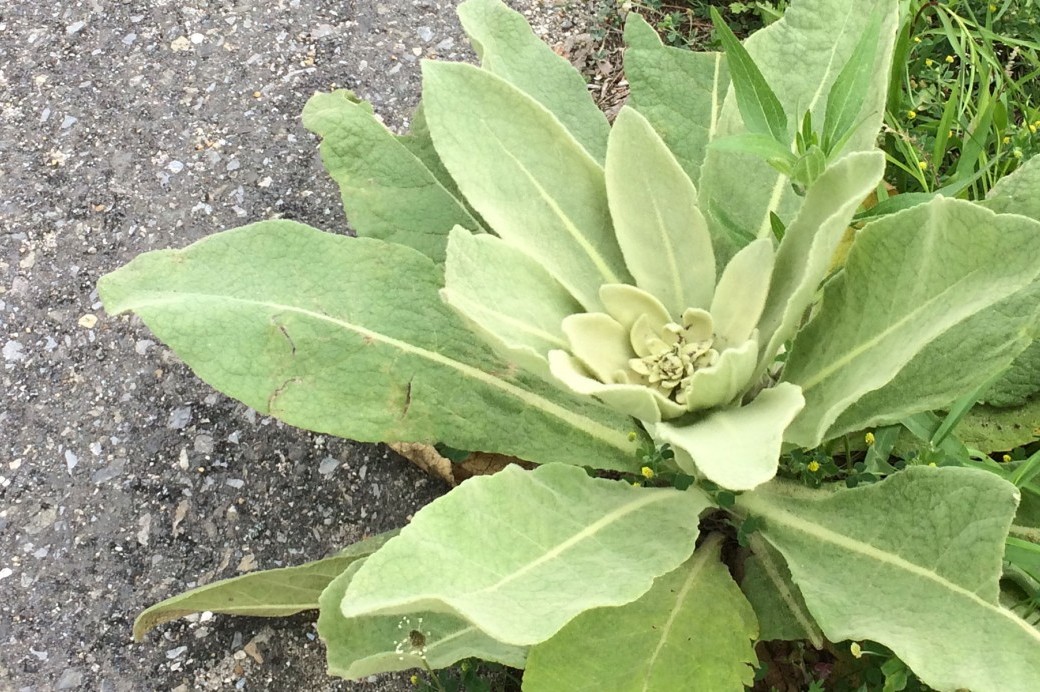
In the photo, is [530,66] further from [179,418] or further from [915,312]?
[179,418]

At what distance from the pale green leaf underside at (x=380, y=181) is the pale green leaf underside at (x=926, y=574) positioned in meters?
0.66

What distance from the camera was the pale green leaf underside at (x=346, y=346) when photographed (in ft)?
3.80

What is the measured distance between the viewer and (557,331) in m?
1.12

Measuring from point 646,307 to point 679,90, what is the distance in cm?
42

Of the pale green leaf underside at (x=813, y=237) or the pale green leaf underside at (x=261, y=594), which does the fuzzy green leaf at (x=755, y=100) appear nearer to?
the pale green leaf underside at (x=813, y=237)

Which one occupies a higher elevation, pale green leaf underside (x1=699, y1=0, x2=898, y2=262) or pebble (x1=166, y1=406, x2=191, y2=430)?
pale green leaf underside (x1=699, y1=0, x2=898, y2=262)

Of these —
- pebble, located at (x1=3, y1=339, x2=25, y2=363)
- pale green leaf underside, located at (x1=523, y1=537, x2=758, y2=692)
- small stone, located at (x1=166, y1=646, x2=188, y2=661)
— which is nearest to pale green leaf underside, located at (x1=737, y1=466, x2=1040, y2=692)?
pale green leaf underside, located at (x1=523, y1=537, x2=758, y2=692)

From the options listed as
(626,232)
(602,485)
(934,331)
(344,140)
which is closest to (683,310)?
(626,232)

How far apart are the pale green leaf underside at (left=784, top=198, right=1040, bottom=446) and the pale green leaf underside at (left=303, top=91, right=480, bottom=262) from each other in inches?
21.4

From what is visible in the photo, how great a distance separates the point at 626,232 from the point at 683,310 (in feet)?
0.41

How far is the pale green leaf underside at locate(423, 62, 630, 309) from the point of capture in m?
1.16

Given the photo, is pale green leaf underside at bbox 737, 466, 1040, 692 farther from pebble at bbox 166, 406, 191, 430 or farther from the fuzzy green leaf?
pebble at bbox 166, 406, 191, 430

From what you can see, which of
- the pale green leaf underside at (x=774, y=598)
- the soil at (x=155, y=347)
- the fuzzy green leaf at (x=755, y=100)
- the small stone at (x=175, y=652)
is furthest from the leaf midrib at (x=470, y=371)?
the small stone at (x=175, y=652)

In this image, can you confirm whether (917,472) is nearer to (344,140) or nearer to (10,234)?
(344,140)
